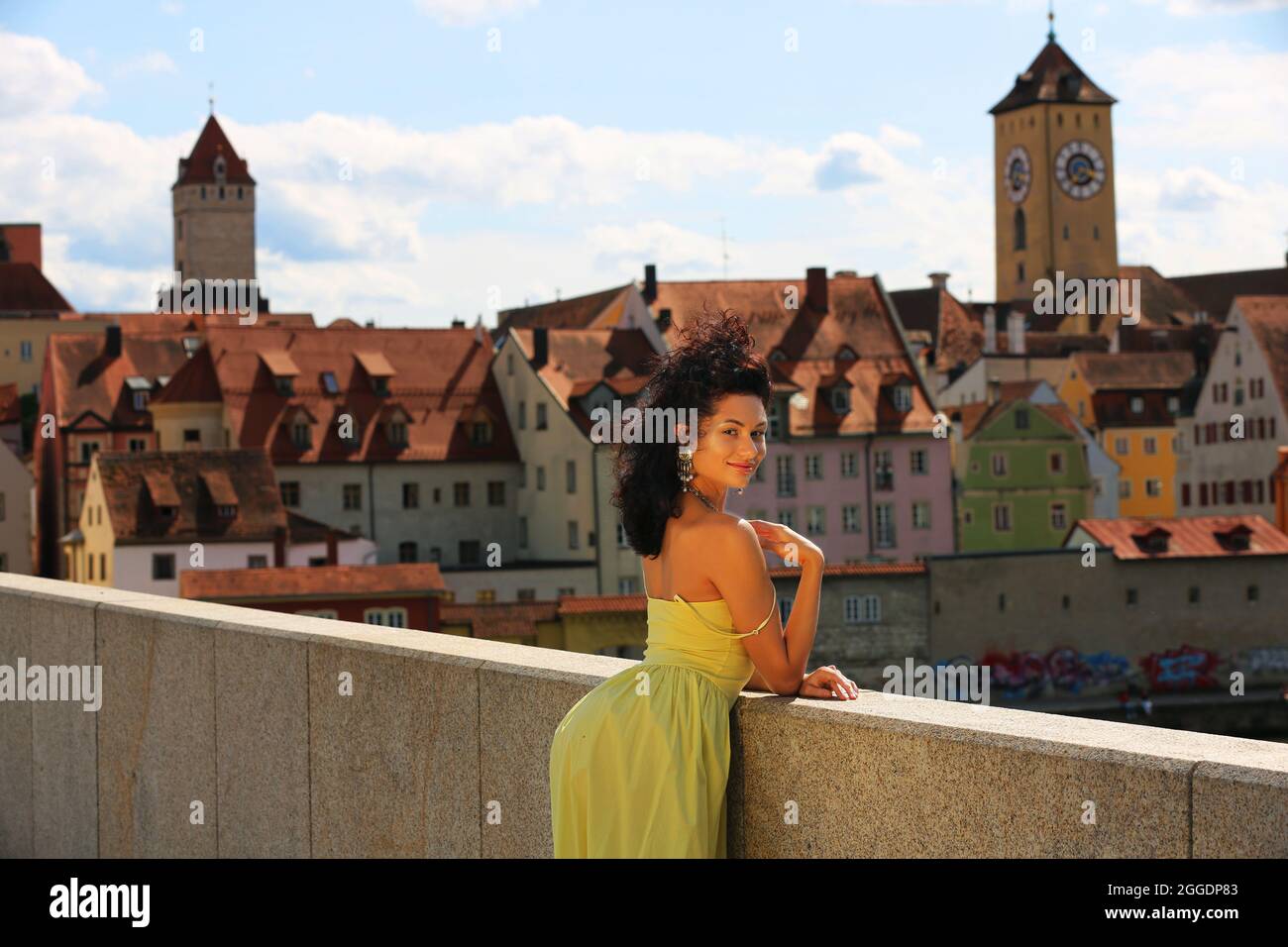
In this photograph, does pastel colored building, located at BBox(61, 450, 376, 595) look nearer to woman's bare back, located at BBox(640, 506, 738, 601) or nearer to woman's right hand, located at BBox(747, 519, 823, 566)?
woman's right hand, located at BBox(747, 519, 823, 566)

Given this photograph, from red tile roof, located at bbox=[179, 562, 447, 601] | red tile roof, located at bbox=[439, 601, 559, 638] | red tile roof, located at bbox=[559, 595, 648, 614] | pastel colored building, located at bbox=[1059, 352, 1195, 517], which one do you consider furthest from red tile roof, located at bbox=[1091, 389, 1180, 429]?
red tile roof, located at bbox=[179, 562, 447, 601]

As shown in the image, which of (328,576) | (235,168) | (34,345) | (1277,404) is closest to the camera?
(328,576)

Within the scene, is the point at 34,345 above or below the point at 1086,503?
above

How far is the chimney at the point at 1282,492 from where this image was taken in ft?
238

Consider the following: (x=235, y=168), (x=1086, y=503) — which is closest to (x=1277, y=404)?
(x=1086, y=503)

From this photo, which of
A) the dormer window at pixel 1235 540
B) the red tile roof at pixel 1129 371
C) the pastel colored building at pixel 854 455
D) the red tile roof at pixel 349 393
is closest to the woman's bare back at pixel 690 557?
the dormer window at pixel 1235 540

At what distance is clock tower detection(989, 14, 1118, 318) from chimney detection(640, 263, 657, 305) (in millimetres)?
81378

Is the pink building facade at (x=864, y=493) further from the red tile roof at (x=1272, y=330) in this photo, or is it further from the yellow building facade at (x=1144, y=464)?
the yellow building facade at (x=1144, y=464)

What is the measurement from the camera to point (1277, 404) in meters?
82.8

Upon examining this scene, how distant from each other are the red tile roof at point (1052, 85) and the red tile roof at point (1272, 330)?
7204cm

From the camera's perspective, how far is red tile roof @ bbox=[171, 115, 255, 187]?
151000 mm

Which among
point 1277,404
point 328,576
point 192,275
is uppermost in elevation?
point 192,275
